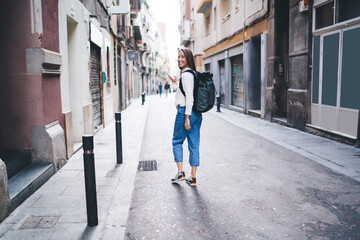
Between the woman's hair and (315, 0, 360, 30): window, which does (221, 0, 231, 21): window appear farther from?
the woman's hair

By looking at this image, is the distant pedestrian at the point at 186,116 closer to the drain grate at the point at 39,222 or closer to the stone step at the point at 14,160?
the drain grate at the point at 39,222

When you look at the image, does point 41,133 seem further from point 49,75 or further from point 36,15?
point 36,15

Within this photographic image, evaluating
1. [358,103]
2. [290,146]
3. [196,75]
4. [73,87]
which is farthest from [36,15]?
[358,103]

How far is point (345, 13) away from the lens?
26.4 feet

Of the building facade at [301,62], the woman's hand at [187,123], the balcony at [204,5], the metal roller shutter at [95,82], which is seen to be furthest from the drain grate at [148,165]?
the balcony at [204,5]

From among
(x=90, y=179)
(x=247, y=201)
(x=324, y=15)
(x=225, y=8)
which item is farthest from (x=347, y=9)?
(x=225, y=8)

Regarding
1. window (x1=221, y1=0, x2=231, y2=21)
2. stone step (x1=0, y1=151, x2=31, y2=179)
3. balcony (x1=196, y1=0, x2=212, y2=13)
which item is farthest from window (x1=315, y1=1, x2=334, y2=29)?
balcony (x1=196, y1=0, x2=212, y2=13)

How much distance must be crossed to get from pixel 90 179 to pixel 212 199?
5.43 feet

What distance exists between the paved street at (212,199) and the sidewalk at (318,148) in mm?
22

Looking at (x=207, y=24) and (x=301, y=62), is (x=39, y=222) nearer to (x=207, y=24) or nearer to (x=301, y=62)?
(x=301, y=62)

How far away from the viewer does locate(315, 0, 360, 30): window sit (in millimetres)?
7734

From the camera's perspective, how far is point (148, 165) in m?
6.21

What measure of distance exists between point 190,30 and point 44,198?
1306 inches

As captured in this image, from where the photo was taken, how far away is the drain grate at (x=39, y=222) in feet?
11.3
